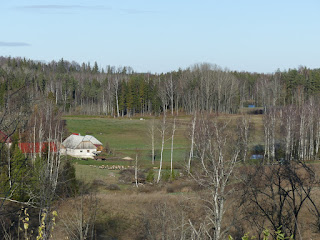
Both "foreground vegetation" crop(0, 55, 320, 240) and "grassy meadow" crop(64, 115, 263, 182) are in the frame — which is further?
"grassy meadow" crop(64, 115, 263, 182)

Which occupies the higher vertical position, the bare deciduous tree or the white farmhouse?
the bare deciduous tree

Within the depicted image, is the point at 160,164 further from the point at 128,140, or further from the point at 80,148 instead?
the point at 128,140

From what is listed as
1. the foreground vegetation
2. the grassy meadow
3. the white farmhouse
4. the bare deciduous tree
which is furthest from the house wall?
the bare deciduous tree

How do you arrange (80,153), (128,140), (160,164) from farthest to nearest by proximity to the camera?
(128,140), (80,153), (160,164)

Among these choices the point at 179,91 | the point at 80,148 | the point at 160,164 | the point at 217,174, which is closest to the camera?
the point at 217,174

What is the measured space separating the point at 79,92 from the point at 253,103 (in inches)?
2115

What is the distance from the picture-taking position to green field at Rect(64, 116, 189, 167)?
6169cm

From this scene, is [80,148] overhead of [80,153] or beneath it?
overhead

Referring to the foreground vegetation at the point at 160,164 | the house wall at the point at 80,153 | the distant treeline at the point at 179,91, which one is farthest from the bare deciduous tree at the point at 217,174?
the distant treeline at the point at 179,91

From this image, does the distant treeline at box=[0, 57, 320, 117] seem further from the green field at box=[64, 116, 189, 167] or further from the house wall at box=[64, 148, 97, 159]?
the house wall at box=[64, 148, 97, 159]

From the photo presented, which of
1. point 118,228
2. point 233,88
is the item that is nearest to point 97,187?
point 118,228

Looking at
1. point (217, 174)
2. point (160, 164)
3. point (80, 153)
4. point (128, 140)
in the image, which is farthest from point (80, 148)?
point (217, 174)

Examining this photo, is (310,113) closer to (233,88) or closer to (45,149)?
(45,149)

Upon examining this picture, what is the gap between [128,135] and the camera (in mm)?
80438
